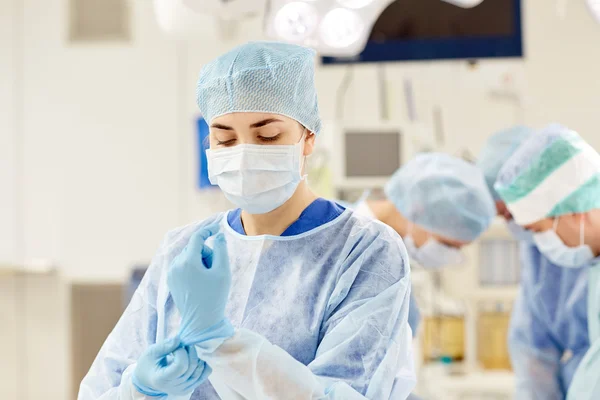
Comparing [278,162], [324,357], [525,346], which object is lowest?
[525,346]

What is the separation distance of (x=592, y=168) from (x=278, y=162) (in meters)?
1.02

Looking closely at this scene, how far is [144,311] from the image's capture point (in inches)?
52.9

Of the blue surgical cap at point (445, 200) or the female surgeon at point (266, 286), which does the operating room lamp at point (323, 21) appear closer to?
the blue surgical cap at point (445, 200)

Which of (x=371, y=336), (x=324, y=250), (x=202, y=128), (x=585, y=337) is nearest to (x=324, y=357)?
(x=371, y=336)

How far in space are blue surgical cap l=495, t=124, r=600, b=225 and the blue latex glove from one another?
1.10 metres

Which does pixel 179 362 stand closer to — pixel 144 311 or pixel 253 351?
pixel 253 351

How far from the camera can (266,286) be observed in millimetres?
1285

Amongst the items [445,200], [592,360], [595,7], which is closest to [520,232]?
[445,200]

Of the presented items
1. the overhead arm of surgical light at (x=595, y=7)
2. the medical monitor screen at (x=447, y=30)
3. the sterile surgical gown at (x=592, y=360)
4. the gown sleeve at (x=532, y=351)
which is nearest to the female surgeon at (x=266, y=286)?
the sterile surgical gown at (x=592, y=360)

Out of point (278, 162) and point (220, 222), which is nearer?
point (278, 162)

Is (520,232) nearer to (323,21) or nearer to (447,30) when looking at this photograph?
(323,21)

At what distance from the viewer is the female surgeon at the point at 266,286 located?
110cm

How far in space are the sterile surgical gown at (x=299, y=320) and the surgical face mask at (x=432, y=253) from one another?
0.88 m

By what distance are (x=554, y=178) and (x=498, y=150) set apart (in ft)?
1.73
